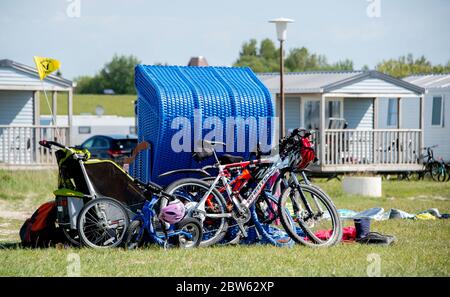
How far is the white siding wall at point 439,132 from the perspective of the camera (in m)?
32.2

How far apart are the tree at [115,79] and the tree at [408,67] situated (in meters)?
32.6

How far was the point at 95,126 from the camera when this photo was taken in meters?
41.7

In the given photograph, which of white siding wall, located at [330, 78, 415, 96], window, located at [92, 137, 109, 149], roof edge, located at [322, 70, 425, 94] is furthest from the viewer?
window, located at [92, 137, 109, 149]

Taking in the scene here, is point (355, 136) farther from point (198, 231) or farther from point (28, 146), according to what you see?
point (198, 231)

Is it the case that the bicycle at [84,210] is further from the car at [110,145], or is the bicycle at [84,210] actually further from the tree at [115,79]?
the tree at [115,79]

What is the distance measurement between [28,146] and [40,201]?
8.73 m

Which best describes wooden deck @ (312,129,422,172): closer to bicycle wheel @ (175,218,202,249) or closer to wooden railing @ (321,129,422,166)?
wooden railing @ (321,129,422,166)

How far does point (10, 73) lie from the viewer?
88.1ft

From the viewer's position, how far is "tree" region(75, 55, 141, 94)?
89.9 metres

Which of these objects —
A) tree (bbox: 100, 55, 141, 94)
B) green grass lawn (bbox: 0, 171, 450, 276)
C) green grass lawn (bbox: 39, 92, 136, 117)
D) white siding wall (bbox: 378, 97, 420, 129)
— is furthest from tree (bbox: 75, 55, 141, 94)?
green grass lawn (bbox: 0, 171, 450, 276)

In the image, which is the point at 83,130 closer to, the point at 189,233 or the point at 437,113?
the point at 437,113

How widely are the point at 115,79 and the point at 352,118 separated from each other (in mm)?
62778

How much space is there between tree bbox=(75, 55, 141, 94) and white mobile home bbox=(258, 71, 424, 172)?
5960 centimetres

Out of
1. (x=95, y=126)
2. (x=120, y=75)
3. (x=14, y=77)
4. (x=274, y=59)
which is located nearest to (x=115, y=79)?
(x=120, y=75)
